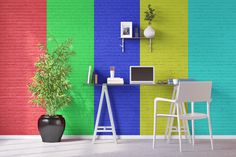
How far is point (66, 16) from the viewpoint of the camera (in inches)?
299

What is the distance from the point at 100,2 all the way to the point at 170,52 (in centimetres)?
129

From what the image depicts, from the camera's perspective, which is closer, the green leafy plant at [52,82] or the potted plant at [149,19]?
the green leafy plant at [52,82]

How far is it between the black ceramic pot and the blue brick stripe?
2.23 feet

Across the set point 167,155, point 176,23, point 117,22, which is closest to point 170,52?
point 176,23

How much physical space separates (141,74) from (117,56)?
490 millimetres

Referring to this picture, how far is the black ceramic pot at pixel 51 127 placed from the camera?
7086mm

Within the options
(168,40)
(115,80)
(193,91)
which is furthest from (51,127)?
(168,40)

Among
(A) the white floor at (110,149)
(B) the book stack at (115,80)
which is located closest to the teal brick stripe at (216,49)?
(A) the white floor at (110,149)

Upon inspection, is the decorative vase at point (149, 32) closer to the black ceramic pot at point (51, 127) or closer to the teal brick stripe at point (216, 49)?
the teal brick stripe at point (216, 49)

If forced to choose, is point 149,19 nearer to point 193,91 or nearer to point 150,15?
point 150,15

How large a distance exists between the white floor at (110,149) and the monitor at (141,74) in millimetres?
886

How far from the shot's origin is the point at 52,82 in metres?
7.15

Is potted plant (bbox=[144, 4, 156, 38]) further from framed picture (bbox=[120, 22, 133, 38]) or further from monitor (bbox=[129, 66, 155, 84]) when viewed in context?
monitor (bbox=[129, 66, 155, 84])

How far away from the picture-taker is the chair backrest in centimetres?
643
